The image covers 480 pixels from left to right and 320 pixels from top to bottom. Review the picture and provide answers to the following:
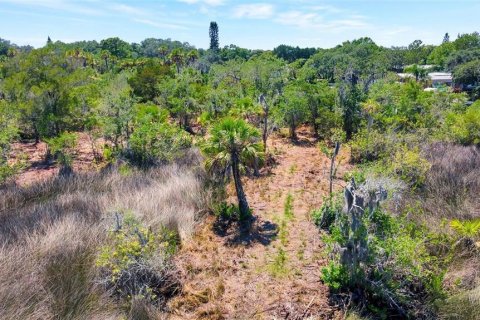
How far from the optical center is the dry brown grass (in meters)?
6.17

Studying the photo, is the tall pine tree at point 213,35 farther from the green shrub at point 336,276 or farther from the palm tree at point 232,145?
the green shrub at point 336,276

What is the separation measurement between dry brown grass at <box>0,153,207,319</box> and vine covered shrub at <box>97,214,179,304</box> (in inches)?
13.9

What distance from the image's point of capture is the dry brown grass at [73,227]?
6.17m

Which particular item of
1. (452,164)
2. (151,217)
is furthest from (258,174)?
(452,164)

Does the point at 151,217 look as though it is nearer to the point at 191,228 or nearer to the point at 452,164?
the point at 191,228

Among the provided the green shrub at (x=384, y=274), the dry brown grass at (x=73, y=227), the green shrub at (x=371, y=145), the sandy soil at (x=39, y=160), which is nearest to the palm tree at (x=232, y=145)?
the dry brown grass at (x=73, y=227)

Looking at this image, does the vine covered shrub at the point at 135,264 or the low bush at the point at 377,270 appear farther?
the vine covered shrub at the point at 135,264

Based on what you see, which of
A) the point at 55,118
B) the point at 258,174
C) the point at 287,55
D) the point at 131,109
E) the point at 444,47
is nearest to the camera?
the point at 258,174

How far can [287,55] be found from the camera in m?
111

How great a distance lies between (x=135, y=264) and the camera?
7465 mm

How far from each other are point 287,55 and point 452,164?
343ft

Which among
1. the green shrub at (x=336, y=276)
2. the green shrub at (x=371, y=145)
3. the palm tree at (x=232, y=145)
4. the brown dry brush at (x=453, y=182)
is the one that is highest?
the palm tree at (x=232, y=145)

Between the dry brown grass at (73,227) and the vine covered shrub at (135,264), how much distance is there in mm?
353

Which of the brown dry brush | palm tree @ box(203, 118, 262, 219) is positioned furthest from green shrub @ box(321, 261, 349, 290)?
the brown dry brush
